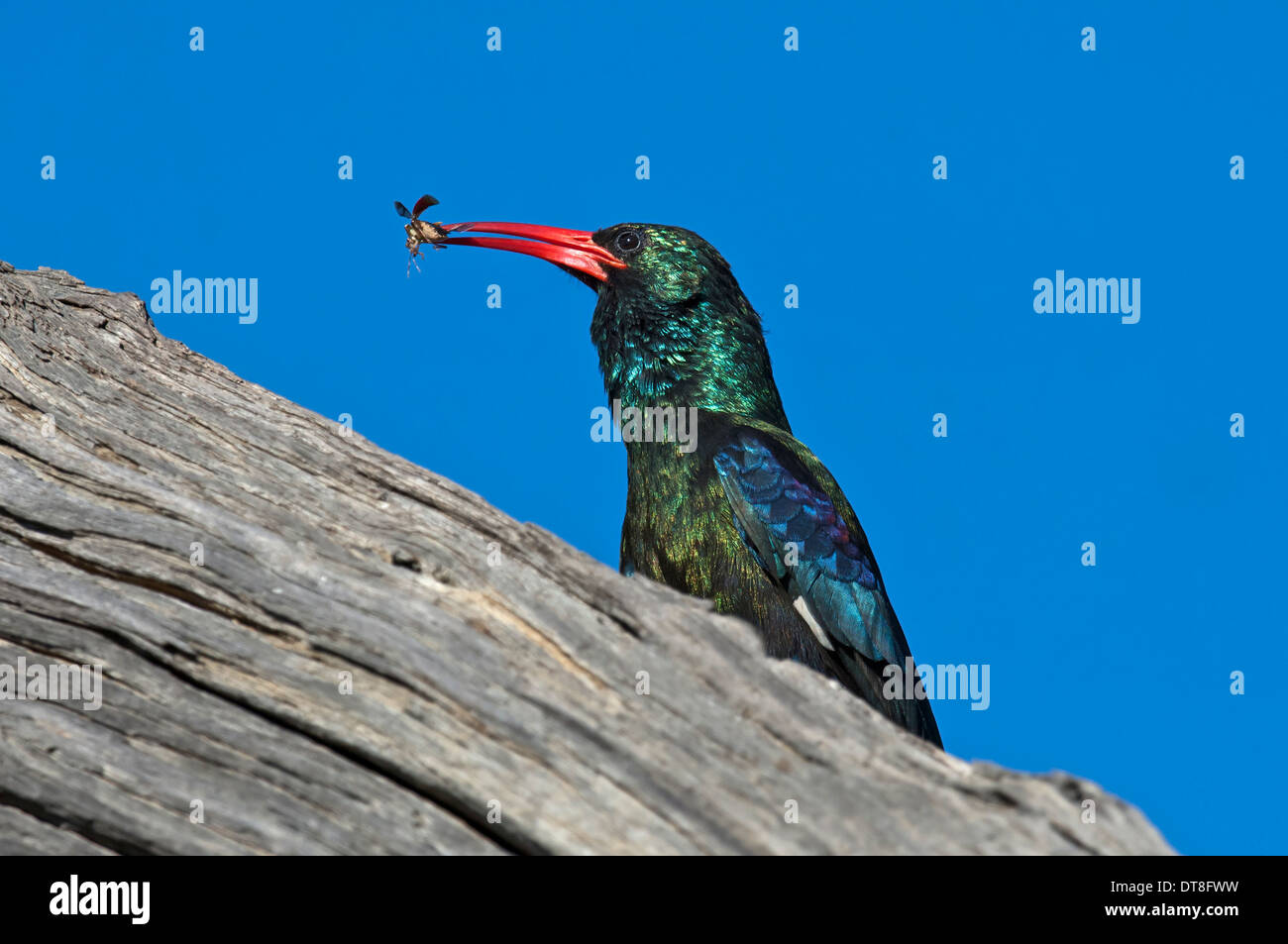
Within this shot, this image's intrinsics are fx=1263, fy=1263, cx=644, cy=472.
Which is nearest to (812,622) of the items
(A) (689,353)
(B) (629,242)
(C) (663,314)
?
(A) (689,353)

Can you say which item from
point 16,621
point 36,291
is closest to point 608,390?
point 36,291

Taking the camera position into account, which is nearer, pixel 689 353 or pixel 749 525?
pixel 749 525

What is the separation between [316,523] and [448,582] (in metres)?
0.57

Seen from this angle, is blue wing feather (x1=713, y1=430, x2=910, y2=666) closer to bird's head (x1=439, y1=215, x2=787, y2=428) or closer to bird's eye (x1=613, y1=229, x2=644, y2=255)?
bird's head (x1=439, y1=215, x2=787, y2=428)

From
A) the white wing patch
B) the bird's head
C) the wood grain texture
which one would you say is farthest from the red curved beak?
the wood grain texture

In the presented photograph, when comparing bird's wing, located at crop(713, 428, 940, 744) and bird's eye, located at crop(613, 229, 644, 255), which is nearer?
bird's wing, located at crop(713, 428, 940, 744)

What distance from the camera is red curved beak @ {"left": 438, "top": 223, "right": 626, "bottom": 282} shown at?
715 cm

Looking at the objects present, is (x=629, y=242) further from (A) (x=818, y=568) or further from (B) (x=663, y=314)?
(A) (x=818, y=568)

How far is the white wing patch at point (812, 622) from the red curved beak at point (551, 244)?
2.24 meters

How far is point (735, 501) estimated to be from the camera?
6.16 m

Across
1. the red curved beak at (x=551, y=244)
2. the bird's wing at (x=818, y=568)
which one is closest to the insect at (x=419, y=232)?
the red curved beak at (x=551, y=244)

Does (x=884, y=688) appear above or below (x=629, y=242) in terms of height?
below

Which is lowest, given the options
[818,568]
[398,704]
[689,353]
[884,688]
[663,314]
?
[398,704]

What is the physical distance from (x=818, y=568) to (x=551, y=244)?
259 cm
